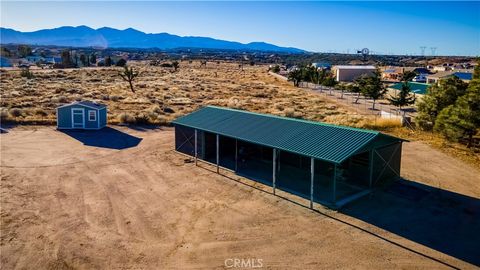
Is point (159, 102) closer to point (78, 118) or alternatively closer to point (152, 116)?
point (152, 116)

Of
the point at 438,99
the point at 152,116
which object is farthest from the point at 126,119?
the point at 438,99

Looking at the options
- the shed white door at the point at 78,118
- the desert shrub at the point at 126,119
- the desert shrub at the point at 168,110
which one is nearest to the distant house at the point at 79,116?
the shed white door at the point at 78,118

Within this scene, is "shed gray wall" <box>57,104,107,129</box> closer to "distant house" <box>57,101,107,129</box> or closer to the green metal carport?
"distant house" <box>57,101,107,129</box>

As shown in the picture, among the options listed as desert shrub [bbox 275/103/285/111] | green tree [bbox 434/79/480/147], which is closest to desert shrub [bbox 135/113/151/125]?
desert shrub [bbox 275/103/285/111]

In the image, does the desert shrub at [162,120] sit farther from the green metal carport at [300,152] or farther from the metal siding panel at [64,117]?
the green metal carport at [300,152]

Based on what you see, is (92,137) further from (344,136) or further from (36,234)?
(344,136)

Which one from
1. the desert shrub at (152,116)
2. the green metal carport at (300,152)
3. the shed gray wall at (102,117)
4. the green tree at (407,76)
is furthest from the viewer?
the green tree at (407,76)
